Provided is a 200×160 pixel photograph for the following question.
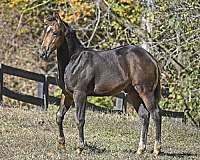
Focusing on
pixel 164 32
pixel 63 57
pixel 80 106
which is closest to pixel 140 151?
pixel 80 106

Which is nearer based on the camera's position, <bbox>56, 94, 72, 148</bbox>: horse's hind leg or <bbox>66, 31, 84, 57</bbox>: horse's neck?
<bbox>66, 31, 84, 57</bbox>: horse's neck

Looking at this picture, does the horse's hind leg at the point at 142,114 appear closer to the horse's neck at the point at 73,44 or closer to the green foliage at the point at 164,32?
the horse's neck at the point at 73,44

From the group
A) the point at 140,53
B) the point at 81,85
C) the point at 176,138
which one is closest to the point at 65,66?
the point at 81,85

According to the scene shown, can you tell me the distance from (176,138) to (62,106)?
410 centimetres

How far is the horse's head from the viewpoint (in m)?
10.2

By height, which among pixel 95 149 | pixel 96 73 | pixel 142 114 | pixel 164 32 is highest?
pixel 164 32

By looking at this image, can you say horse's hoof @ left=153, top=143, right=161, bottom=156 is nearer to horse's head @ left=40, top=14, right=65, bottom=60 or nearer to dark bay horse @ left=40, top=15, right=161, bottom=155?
dark bay horse @ left=40, top=15, right=161, bottom=155

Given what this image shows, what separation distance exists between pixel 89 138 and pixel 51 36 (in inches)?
123

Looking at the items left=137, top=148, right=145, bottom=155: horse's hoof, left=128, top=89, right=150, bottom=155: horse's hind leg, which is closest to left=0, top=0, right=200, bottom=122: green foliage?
left=128, top=89, right=150, bottom=155: horse's hind leg

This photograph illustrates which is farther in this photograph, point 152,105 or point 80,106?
point 152,105

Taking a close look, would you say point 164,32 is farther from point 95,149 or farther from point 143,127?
point 95,149

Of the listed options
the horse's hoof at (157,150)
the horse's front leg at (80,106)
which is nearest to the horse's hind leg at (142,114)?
the horse's hoof at (157,150)

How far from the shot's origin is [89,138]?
1265 centimetres

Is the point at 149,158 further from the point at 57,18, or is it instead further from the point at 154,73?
the point at 57,18
